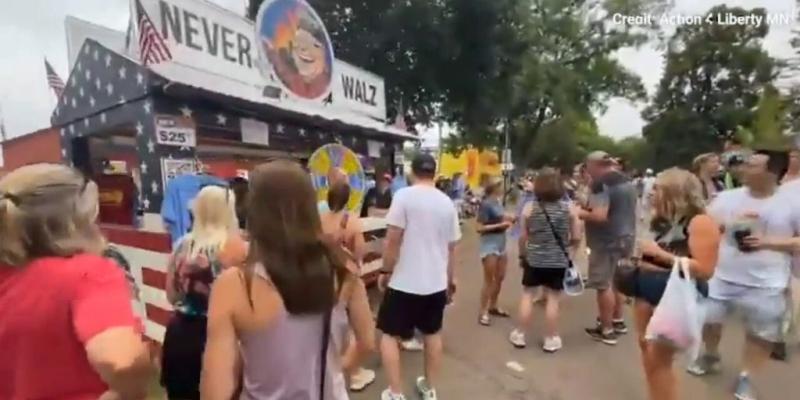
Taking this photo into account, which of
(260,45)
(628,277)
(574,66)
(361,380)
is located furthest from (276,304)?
(574,66)

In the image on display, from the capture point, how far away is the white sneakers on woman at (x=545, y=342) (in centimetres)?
589

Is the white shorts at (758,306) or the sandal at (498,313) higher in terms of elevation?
the white shorts at (758,306)

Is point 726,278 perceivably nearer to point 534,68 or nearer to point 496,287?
point 496,287

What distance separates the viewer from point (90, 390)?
1.63 meters

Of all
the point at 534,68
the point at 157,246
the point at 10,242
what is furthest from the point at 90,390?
the point at 534,68

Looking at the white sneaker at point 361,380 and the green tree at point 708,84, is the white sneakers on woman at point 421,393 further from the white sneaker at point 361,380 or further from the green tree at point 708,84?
the green tree at point 708,84

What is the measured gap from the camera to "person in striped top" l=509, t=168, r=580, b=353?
589 centimetres

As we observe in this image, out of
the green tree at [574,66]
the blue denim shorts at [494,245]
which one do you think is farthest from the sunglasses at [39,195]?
the green tree at [574,66]

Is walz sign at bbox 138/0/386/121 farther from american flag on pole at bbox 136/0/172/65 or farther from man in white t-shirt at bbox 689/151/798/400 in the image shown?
man in white t-shirt at bbox 689/151/798/400

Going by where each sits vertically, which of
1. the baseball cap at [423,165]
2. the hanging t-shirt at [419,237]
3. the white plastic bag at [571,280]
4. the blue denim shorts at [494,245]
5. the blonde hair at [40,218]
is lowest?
the white plastic bag at [571,280]

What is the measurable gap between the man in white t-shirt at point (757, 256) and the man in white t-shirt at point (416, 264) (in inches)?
71.2

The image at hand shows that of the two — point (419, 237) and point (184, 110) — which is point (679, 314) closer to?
point (419, 237)

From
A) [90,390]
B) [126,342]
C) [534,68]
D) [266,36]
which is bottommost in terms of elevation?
[90,390]

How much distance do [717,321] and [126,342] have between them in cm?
442
